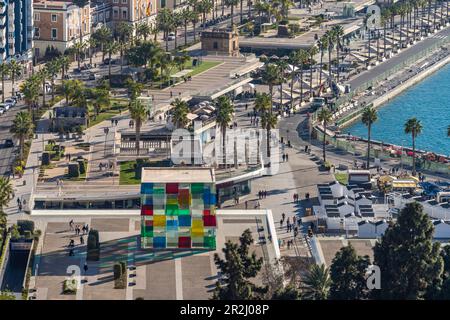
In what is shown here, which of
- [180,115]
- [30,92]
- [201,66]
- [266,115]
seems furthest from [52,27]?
[266,115]

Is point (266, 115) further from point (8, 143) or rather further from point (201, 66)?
point (201, 66)

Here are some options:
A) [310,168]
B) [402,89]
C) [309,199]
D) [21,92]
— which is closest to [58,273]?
[309,199]

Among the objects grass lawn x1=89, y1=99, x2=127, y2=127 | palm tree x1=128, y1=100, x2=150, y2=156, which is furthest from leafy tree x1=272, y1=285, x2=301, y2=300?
grass lawn x1=89, y1=99, x2=127, y2=127

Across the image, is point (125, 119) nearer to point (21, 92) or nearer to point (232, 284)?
point (21, 92)

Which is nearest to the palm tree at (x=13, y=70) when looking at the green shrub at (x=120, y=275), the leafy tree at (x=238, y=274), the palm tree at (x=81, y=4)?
Result: the palm tree at (x=81, y=4)

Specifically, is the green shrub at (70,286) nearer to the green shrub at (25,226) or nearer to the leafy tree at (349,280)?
the green shrub at (25,226)
